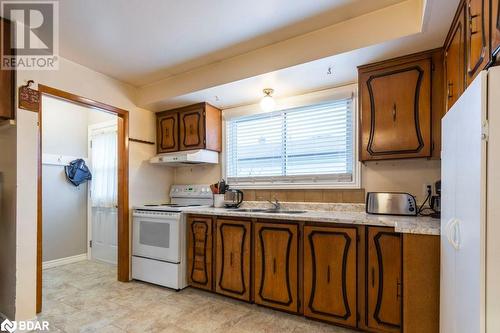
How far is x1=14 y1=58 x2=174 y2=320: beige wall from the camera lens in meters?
2.14

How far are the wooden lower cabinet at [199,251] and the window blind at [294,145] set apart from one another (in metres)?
0.81

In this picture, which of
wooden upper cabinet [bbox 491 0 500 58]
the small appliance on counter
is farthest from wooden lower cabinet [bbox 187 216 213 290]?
wooden upper cabinet [bbox 491 0 500 58]

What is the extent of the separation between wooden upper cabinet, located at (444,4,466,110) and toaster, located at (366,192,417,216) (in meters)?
0.79

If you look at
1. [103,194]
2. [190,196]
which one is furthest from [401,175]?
[103,194]

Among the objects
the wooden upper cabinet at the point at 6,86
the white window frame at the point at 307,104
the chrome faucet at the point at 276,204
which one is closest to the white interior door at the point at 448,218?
the white window frame at the point at 307,104

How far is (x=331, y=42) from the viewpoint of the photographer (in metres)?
2.12

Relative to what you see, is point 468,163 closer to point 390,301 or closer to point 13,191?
point 390,301

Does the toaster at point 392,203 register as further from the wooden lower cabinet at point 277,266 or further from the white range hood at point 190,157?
the white range hood at point 190,157

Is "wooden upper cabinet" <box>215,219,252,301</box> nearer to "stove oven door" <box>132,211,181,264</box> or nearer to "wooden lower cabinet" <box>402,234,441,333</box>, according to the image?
"stove oven door" <box>132,211,181,264</box>

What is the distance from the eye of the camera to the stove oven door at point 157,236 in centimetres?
289

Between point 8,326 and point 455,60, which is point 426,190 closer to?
point 455,60

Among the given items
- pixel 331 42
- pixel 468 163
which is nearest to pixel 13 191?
pixel 331 42

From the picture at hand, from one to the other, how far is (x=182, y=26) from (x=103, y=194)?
120 inches

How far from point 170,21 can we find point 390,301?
2758 millimetres
